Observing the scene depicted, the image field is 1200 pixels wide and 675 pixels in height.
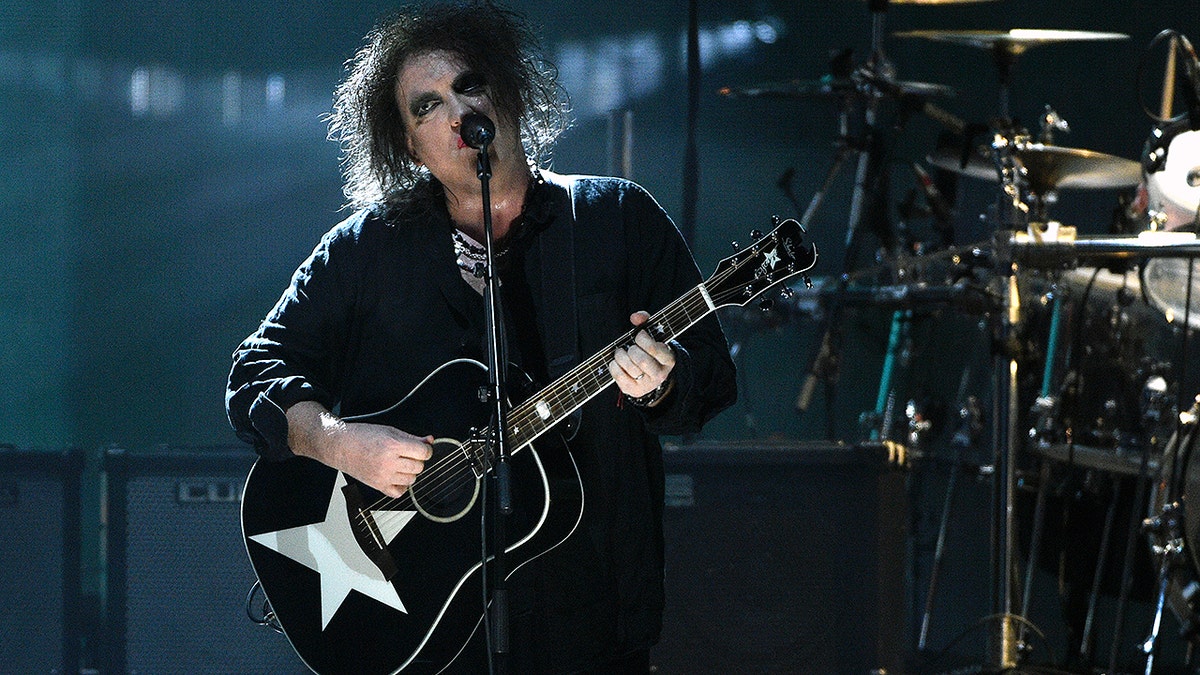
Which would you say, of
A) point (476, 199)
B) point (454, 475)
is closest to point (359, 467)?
point (454, 475)

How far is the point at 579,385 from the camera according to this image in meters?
2.38

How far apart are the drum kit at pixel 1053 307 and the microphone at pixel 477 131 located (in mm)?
1763

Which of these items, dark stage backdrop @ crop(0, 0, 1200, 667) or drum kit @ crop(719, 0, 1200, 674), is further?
dark stage backdrop @ crop(0, 0, 1200, 667)

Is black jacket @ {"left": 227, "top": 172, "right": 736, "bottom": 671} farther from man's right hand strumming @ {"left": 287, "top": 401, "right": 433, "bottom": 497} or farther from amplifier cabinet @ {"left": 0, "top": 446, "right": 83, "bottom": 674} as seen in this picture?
amplifier cabinet @ {"left": 0, "top": 446, "right": 83, "bottom": 674}

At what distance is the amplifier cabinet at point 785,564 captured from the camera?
3.37 meters

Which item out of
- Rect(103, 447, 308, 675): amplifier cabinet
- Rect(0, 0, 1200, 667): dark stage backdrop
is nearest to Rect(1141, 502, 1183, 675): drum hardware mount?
Rect(0, 0, 1200, 667): dark stage backdrop

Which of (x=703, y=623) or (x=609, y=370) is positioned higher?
(x=609, y=370)

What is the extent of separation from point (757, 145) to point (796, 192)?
291mm

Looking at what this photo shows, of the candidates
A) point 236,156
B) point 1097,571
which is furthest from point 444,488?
point 236,156

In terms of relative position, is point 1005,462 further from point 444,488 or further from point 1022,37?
point 444,488

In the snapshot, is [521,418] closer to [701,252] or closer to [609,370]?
[609,370]

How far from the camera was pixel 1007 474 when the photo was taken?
372cm

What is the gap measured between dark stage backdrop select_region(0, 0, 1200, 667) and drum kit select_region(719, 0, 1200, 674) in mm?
371

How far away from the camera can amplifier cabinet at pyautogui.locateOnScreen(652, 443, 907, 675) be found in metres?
3.37
